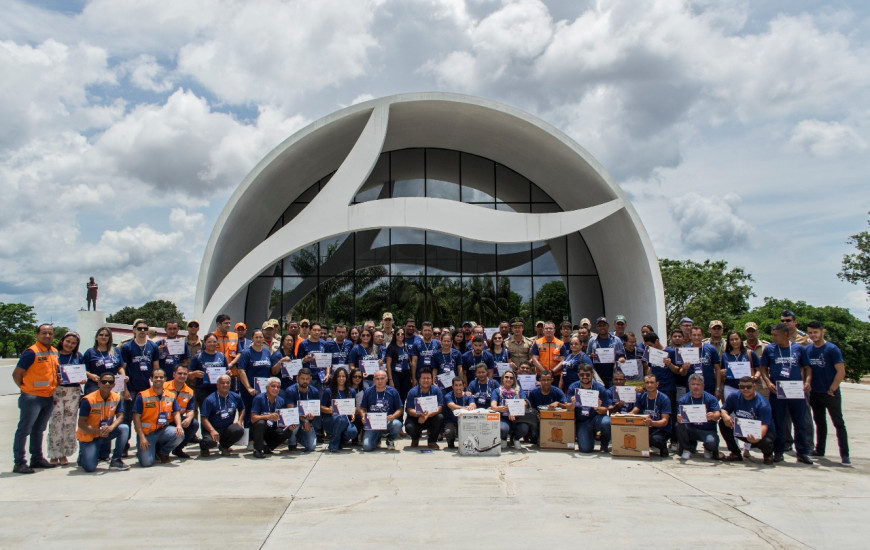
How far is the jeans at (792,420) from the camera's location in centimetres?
709

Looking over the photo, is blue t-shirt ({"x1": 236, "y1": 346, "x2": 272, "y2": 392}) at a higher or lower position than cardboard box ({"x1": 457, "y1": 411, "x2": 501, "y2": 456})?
higher

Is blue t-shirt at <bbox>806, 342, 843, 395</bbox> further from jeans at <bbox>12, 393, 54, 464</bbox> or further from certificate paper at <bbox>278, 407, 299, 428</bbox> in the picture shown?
jeans at <bbox>12, 393, 54, 464</bbox>

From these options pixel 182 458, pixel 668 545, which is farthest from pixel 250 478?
pixel 668 545

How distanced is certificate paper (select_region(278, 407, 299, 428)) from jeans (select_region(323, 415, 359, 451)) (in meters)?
0.44

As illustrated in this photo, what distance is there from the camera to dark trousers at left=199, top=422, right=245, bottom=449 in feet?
24.3

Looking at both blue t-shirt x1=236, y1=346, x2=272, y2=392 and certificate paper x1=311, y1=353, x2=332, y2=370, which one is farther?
certificate paper x1=311, y1=353, x2=332, y2=370

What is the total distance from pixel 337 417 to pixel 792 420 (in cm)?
541

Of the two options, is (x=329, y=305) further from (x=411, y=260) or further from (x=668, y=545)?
(x=668, y=545)

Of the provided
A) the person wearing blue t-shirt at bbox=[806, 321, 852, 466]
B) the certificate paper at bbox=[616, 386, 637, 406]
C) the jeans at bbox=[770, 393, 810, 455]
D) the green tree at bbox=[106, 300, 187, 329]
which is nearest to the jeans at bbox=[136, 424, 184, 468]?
the certificate paper at bbox=[616, 386, 637, 406]

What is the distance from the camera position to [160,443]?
703cm

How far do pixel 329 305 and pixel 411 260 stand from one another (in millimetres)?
2703

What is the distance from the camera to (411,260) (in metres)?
18.5

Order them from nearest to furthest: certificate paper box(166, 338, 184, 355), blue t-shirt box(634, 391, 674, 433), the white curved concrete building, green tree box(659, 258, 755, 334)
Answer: blue t-shirt box(634, 391, 674, 433), certificate paper box(166, 338, 184, 355), the white curved concrete building, green tree box(659, 258, 755, 334)

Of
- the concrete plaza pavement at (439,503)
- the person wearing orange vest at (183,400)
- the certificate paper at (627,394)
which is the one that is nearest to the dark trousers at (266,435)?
the concrete plaza pavement at (439,503)
